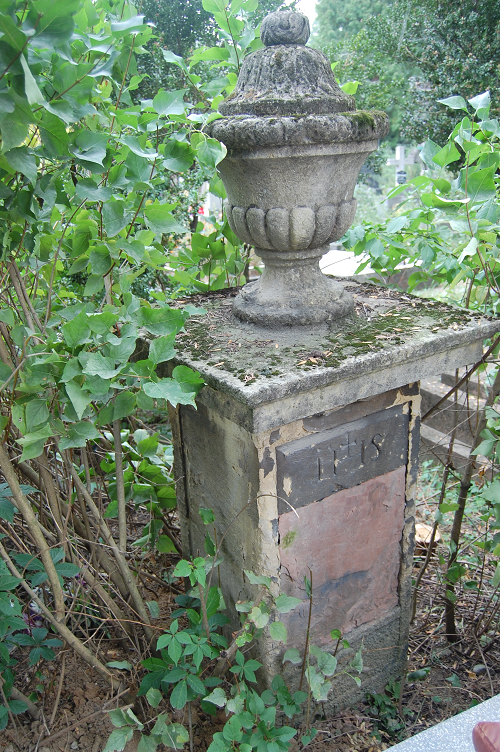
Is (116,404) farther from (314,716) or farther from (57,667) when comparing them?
(314,716)

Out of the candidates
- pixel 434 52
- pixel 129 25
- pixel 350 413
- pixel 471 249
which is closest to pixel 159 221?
pixel 129 25

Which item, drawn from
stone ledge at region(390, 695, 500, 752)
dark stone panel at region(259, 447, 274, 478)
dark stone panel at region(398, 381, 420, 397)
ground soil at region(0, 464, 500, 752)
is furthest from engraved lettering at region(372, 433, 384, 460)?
ground soil at region(0, 464, 500, 752)

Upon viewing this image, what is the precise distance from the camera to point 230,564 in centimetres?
183

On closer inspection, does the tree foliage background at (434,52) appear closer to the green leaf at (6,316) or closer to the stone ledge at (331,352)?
the stone ledge at (331,352)

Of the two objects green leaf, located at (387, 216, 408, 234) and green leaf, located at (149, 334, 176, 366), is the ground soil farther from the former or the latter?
green leaf, located at (387, 216, 408, 234)

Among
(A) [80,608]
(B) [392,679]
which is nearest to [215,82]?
(A) [80,608]

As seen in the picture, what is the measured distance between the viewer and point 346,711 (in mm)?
1960

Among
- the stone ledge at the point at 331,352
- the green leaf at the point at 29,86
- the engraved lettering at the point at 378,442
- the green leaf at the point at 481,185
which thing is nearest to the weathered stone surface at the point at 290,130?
the green leaf at the point at 481,185

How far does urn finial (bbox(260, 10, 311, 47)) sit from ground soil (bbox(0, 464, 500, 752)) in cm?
185

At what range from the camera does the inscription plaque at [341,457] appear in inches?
62.7

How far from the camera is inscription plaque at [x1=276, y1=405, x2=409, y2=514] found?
1.59m

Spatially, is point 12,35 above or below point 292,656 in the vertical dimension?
above

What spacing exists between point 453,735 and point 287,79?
5.49 ft

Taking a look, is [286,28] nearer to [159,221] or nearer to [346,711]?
[159,221]
